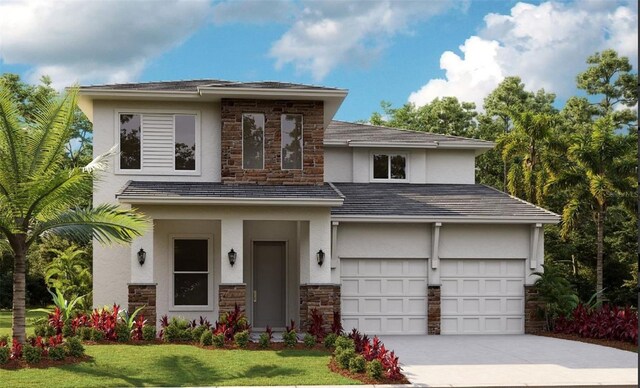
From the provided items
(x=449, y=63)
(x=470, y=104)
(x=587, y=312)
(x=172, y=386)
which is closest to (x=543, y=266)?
(x=587, y=312)

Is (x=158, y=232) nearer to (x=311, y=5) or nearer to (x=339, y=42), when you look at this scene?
(x=311, y=5)

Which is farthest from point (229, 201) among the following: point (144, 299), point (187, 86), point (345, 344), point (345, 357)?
point (345, 357)

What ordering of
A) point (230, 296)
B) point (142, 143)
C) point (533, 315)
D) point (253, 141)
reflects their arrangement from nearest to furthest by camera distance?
point (230, 296) < point (253, 141) < point (142, 143) < point (533, 315)

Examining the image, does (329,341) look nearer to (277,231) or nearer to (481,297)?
(277,231)

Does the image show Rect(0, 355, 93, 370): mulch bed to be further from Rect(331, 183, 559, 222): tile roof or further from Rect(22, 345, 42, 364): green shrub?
Rect(331, 183, 559, 222): tile roof

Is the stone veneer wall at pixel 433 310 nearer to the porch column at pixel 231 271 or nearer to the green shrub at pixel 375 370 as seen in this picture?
the porch column at pixel 231 271

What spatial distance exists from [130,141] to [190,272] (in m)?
3.83

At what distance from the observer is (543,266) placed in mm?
20062

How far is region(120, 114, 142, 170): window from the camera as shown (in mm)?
19438

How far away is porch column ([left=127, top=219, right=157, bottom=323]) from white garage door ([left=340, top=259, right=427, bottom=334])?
5.05m

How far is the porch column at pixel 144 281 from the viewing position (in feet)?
57.4

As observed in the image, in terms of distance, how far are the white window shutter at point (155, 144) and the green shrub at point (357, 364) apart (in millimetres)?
8936

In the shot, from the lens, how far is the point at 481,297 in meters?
20.1

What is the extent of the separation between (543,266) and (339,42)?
18.7m
